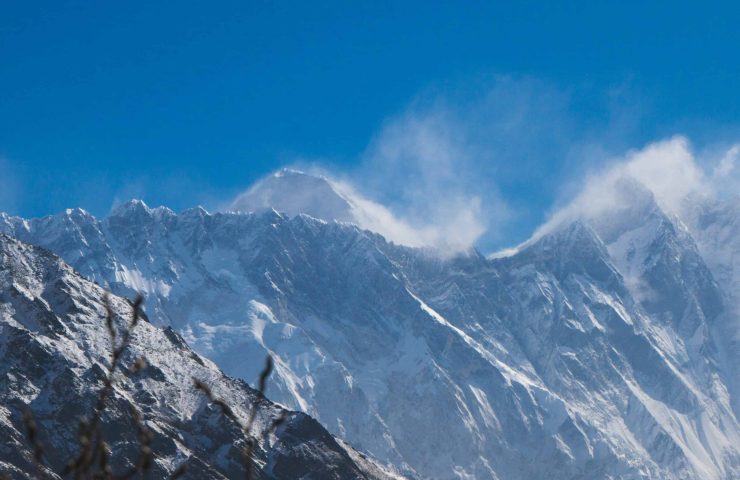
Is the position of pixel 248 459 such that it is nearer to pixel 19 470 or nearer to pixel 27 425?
pixel 27 425

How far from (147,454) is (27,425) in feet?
3.44

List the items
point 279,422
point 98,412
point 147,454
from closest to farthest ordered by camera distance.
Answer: point 147,454, point 98,412, point 279,422

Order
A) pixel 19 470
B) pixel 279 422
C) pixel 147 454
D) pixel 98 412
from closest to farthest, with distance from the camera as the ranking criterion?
pixel 147 454 → pixel 98 412 → pixel 279 422 → pixel 19 470

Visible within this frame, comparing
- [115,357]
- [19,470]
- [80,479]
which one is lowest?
[80,479]

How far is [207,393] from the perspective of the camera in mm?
13070

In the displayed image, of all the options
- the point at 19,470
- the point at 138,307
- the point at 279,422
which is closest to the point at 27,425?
the point at 138,307

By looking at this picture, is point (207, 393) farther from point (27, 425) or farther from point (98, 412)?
point (27, 425)

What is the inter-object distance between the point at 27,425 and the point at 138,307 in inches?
67.2

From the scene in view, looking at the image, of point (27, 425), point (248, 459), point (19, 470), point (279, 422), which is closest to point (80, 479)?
point (27, 425)

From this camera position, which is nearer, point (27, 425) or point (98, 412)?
point (27, 425)

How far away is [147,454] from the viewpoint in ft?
38.6

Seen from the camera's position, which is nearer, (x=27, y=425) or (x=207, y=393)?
(x=27, y=425)

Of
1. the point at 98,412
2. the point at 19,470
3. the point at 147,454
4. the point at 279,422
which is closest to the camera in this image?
the point at 147,454

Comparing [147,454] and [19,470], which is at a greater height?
[19,470]
